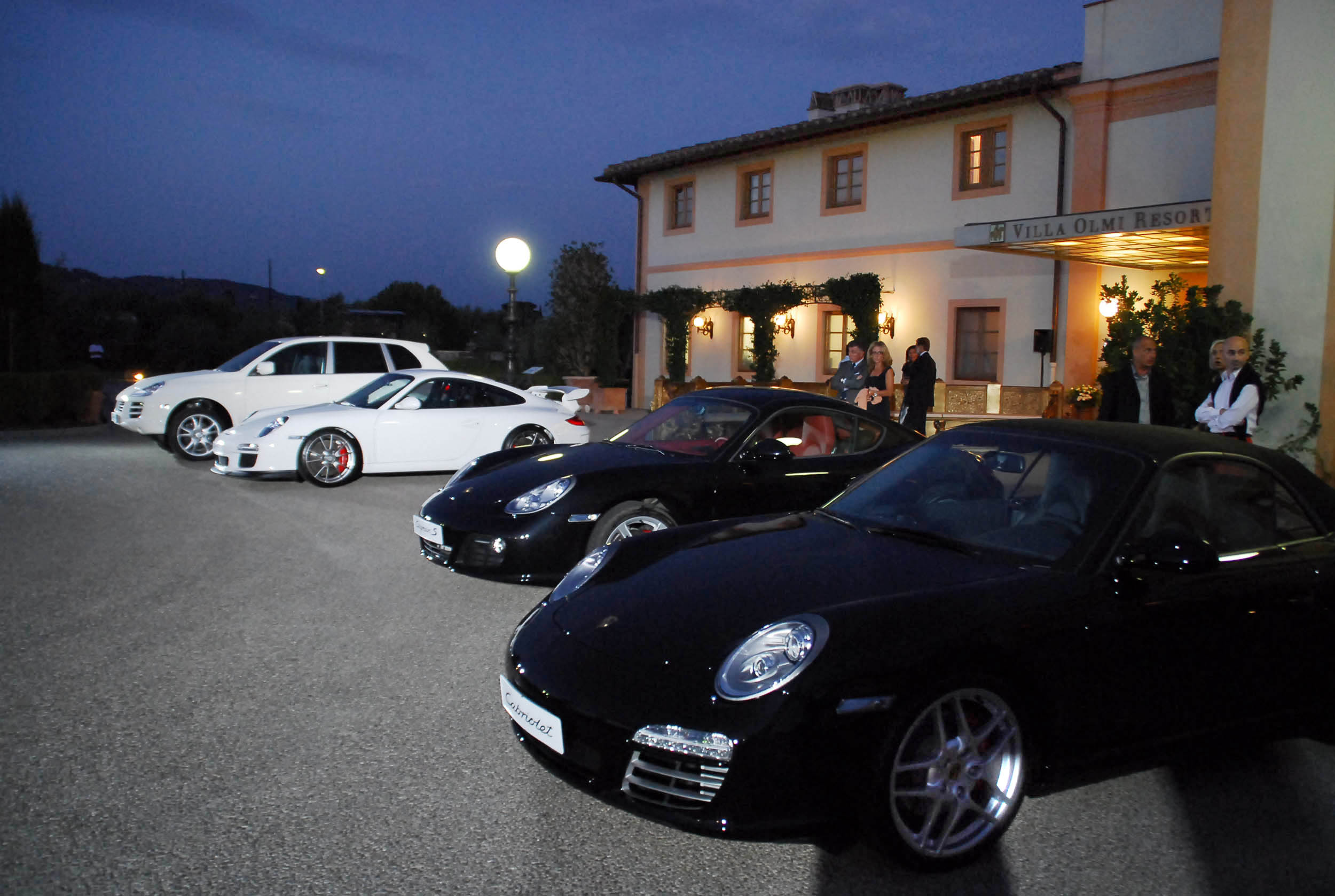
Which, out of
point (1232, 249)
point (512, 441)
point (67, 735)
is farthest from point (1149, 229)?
point (67, 735)

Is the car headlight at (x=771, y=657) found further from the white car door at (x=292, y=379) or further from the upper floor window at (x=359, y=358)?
the upper floor window at (x=359, y=358)

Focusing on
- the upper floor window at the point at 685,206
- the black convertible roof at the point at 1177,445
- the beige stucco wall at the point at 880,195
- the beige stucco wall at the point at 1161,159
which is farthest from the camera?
the upper floor window at the point at 685,206

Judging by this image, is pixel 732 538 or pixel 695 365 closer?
pixel 732 538

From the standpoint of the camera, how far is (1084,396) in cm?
1733

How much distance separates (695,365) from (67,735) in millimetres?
21715

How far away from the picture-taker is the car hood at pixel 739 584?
3211 millimetres

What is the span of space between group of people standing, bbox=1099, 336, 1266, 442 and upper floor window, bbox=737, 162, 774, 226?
52.5 ft

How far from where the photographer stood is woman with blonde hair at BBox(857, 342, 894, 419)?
10930mm

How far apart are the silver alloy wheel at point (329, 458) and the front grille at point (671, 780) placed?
29.0 ft

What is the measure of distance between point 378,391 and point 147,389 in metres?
3.89

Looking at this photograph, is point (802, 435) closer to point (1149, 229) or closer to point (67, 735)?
point (67, 735)

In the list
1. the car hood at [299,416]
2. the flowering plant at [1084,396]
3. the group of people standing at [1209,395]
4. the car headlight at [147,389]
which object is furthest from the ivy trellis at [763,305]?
the group of people standing at [1209,395]

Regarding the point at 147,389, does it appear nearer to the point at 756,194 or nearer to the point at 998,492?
the point at 998,492

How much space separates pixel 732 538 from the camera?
4.05 metres
